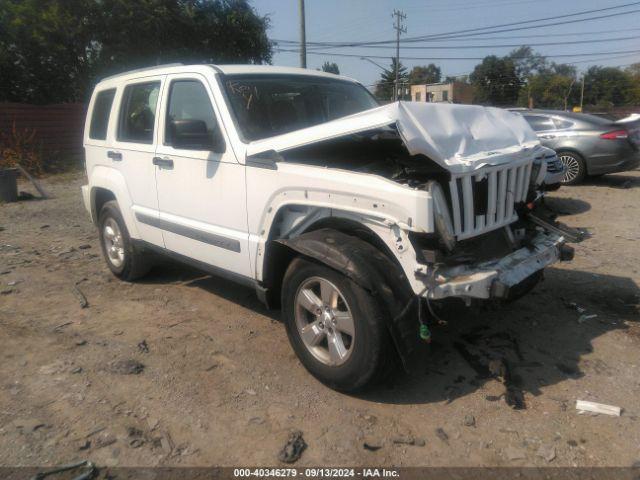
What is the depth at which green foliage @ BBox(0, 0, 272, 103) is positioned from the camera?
18125mm

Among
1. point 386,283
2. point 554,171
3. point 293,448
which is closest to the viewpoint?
point 293,448

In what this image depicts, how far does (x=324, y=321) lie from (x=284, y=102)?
195cm

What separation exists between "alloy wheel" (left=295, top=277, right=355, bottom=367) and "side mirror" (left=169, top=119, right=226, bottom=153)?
51.3 inches

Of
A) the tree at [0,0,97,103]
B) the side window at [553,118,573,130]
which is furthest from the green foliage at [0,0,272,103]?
the side window at [553,118,573,130]

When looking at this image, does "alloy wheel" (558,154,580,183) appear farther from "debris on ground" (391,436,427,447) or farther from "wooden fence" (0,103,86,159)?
"wooden fence" (0,103,86,159)

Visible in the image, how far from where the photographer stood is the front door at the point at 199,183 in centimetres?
375

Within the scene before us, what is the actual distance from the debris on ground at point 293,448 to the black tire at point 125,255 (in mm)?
3038

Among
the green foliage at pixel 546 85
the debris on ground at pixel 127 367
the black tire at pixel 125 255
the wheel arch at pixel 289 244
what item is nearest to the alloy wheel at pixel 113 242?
the black tire at pixel 125 255

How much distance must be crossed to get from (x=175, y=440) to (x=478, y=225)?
2.25 m

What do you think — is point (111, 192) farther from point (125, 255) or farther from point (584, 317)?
point (584, 317)

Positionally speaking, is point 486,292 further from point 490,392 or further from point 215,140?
point 215,140

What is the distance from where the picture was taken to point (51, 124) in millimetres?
17281

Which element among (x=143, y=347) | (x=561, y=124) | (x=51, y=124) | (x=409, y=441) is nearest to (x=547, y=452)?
(x=409, y=441)

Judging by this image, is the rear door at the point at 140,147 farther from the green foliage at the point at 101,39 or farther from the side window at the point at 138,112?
the green foliage at the point at 101,39
